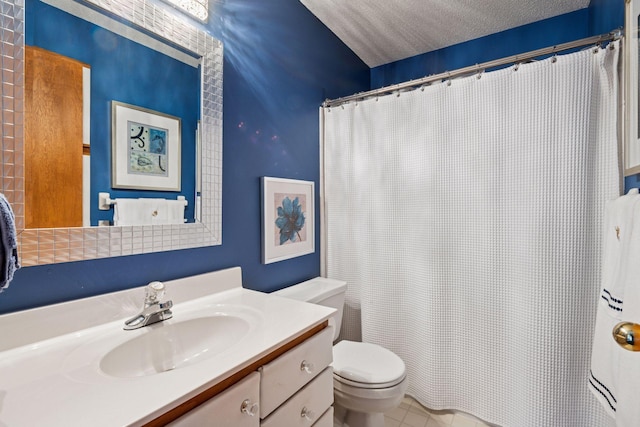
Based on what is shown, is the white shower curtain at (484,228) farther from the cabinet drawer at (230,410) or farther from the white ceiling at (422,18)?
the cabinet drawer at (230,410)

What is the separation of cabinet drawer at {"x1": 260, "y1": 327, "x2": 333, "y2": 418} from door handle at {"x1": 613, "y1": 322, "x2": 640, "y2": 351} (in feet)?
2.59

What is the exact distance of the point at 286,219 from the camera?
1.76 m

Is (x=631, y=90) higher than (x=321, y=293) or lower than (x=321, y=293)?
higher

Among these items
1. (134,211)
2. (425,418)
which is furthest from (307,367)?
(425,418)

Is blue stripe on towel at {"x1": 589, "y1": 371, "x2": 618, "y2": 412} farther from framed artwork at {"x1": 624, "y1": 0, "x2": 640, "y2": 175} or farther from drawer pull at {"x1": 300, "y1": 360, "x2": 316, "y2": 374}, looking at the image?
drawer pull at {"x1": 300, "y1": 360, "x2": 316, "y2": 374}

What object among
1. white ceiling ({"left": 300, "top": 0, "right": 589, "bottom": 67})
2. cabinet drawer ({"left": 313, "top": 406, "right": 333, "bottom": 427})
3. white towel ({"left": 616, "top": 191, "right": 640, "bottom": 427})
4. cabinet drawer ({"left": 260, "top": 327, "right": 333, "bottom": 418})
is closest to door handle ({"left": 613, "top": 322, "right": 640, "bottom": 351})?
white towel ({"left": 616, "top": 191, "right": 640, "bottom": 427})

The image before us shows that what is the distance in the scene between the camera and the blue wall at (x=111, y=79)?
0.91 metres

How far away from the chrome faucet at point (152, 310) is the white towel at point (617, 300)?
132 centimetres

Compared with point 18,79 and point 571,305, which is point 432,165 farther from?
point 18,79

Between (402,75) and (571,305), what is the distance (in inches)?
77.0

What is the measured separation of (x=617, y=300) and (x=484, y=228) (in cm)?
72

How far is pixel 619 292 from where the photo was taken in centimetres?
90

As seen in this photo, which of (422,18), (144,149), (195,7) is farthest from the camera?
(422,18)

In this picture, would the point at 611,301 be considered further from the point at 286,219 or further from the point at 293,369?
the point at 286,219
